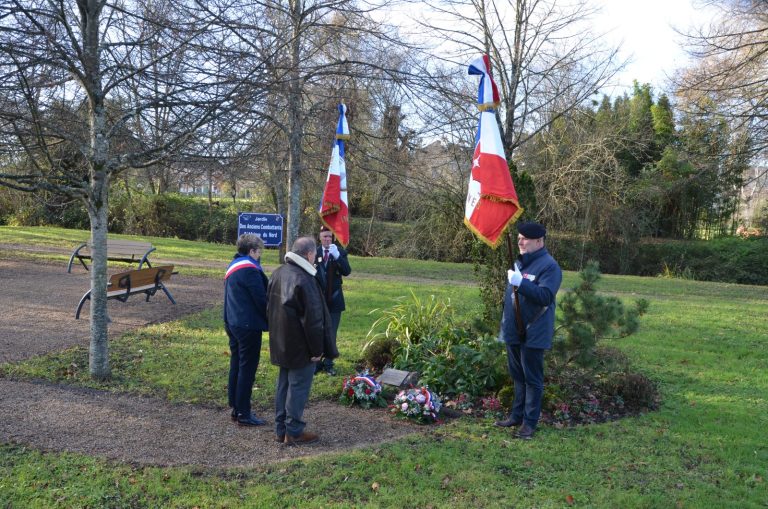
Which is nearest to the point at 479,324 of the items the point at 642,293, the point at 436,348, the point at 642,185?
the point at 436,348

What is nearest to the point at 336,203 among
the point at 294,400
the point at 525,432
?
the point at 294,400

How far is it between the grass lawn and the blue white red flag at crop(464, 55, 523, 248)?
1817 millimetres

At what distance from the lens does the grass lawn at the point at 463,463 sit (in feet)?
13.4

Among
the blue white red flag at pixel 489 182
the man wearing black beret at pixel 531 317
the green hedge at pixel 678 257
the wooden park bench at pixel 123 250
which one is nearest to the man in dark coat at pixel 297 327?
the man wearing black beret at pixel 531 317

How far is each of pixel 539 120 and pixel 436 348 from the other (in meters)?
14.3

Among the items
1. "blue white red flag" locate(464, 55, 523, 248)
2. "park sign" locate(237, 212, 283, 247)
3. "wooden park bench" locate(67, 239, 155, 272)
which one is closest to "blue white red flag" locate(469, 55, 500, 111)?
"blue white red flag" locate(464, 55, 523, 248)

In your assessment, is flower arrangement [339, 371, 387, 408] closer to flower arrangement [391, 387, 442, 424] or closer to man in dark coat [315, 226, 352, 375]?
flower arrangement [391, 387, 442, 424]

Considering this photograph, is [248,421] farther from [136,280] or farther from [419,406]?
[136,280]

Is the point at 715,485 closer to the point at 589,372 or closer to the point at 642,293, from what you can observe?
the point at 589,372

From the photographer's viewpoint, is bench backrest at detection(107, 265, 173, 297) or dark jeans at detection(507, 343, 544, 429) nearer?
dark jeans at detection(507, 343, 544, 429)

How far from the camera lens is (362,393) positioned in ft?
19.6

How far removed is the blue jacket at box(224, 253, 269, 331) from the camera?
532 cm

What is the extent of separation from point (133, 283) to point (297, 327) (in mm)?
5884

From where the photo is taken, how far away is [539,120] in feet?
64.1
